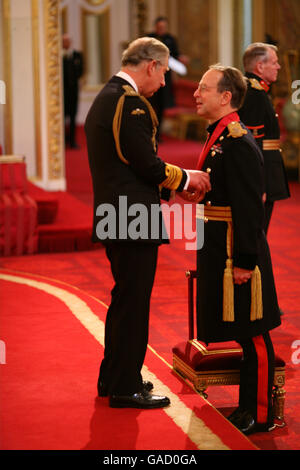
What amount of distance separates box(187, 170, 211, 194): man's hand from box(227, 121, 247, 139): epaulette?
0.19 meters

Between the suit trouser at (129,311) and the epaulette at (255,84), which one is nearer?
the suit trouser at (129,311)

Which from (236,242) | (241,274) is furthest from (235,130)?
(241,274)

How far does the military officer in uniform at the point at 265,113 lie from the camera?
4.99 metres

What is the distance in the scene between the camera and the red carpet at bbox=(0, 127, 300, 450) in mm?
3242

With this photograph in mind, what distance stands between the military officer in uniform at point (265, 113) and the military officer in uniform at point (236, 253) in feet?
4.95

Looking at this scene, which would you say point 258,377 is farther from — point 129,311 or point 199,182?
point 199,182

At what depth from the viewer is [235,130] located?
345 cm

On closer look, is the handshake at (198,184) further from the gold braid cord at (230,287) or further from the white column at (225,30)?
the white column at (225,30)

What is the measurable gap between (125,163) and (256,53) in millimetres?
1915

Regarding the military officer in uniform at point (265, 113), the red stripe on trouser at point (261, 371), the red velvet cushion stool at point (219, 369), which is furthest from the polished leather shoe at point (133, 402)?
the military officer in uniform at point (265, 113)

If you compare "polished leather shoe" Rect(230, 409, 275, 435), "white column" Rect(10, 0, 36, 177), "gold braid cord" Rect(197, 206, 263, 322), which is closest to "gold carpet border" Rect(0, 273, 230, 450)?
"polished leather shoe" Rect(230, 409, 275, 435)

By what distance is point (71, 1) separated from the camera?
675 inches

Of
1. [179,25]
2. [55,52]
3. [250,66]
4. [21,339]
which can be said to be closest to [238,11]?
[179,25]

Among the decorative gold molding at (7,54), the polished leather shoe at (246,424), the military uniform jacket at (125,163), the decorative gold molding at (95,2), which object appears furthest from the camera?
the decorative gold molding at (95,2)
